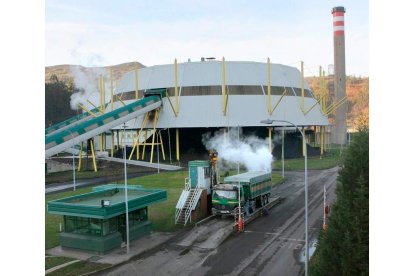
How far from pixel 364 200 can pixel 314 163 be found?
2379 inches

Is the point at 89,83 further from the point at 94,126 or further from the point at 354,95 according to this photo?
the point at 354,95

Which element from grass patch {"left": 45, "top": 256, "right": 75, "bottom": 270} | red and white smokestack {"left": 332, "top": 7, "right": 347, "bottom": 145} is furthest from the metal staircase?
red and white smokestack {"left": 332, "top": 7, "right": 347, "bottom": 145}

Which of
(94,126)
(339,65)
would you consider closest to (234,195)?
(94,126)

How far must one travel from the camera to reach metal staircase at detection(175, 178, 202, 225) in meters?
30.8

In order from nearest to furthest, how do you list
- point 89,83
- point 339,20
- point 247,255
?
point 247,255
point 339,20
point 89,83

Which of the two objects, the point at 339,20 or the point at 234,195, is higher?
the point at 339,20

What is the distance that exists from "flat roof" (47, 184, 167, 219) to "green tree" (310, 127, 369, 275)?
49.3 feet

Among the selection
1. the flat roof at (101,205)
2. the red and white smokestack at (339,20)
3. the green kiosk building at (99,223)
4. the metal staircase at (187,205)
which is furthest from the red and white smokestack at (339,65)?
the green kiosk building at (99,223)

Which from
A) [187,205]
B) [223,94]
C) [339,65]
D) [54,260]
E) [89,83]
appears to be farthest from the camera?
[339,65]

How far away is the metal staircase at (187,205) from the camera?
30828mm

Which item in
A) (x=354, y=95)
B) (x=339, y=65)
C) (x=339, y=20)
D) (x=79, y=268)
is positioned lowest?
(x=79, y=268)

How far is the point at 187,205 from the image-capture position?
31.6 meters

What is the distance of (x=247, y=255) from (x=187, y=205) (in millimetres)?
9210

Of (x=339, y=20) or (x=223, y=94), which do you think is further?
(x=339, y=20)
